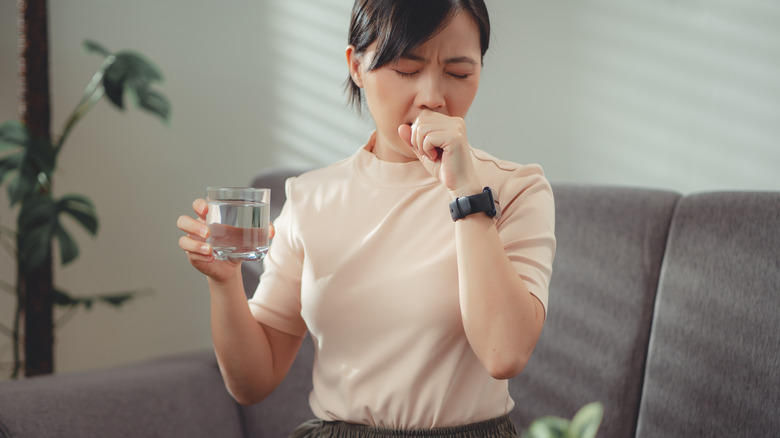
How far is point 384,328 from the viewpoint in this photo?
99 centimetres

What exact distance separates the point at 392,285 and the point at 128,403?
72 centimetres

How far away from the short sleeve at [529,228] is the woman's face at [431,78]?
15 cm

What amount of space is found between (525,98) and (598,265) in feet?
1.86

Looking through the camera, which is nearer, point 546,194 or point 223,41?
point 546,194

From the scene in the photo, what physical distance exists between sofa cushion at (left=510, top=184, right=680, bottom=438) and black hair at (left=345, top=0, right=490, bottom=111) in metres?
0.51

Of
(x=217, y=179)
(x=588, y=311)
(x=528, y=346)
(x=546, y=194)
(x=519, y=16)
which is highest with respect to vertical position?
(x=519, y=16)

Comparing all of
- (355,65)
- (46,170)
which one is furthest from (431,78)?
(46,170)

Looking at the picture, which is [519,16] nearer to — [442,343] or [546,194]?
[546,194]

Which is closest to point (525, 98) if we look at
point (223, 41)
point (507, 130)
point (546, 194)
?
point (507, 130)

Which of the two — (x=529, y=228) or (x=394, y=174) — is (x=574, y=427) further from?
(x=394, y=174)

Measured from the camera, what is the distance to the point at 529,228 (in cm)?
96

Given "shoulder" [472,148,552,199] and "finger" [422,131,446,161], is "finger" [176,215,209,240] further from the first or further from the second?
"shoulder" [472,148,552,199]

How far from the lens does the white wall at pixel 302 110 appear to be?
147 cm

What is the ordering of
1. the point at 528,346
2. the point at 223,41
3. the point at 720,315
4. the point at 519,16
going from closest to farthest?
the point at 528,346
the point at 720,315
the point at 519,16
the point at 223,41
